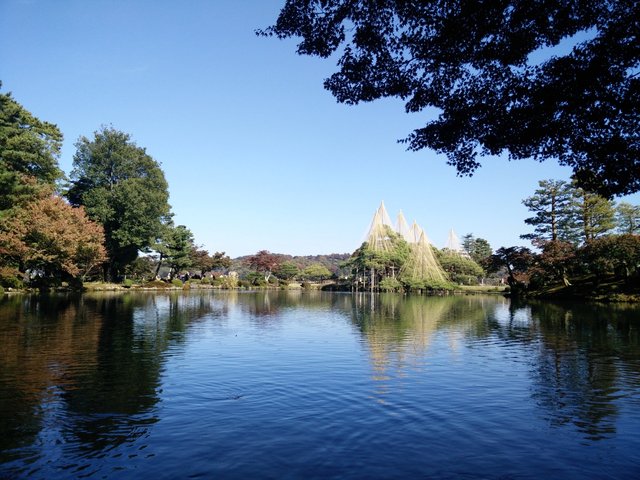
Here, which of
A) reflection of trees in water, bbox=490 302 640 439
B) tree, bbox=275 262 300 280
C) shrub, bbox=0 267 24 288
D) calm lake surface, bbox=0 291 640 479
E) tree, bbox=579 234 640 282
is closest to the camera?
calm lake surface, bbox=0 291 640 479

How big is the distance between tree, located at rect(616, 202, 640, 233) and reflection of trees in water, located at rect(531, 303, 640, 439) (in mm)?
49275

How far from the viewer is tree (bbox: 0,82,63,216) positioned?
36.5 m

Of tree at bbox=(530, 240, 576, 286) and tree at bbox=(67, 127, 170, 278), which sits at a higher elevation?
tree at bbox=(67, 127, 170, 278)

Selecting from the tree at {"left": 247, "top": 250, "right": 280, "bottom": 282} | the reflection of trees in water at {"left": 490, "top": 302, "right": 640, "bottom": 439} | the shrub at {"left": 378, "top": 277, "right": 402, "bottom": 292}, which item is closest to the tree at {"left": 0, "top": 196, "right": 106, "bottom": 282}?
the reflection of trees in water at {"left": 490, "top": 302, "right": 640, "bottom": 439}

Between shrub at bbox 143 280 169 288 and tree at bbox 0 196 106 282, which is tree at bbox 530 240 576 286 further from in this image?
shrub at bbox 143 280 169 288

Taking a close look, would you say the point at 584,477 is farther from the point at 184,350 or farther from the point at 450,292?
the point at 450,292

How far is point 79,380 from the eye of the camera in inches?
411

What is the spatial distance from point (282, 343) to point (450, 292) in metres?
69.9

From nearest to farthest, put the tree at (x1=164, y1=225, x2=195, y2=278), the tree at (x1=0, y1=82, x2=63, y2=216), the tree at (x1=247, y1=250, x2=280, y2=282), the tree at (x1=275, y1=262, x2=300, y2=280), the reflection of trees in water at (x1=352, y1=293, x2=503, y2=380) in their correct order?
the reflection of trees in water at (x1=352, y1=293, x2=503, y2=380)
the tree at (x1=0, y1=82, x2=63, y2=216)
the tree at (x1=164, y1=225, x2=195, y2=278)
the tree at (x1=247, y1=250, x2=280, y2=282)
the tree at (x1=275, y1=262, x2=300, y2=280)

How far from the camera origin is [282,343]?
694 inches

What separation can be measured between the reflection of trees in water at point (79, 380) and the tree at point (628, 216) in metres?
66.8

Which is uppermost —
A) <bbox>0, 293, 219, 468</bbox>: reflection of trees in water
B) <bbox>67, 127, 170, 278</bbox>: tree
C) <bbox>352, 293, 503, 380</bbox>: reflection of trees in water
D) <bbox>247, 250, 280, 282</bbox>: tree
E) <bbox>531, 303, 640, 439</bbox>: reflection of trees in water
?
<bbox>67, 127, 170, 278</bbox>: tree

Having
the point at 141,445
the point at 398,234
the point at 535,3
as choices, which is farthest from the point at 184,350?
the point at 398,234

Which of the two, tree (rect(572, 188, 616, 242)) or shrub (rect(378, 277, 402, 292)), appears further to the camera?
shrub (rect(378, 277, 402, 292))
